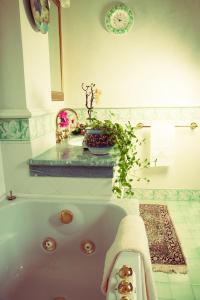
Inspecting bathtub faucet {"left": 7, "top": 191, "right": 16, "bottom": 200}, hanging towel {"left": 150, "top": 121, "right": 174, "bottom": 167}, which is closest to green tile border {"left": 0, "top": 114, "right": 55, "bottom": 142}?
bathtub faucet {"left": 7, "top": 191, "right": 16, "bottom": 200}

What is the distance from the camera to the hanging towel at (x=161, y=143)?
241cm

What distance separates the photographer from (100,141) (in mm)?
1392

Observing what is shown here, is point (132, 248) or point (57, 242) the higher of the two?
point (132, 248)

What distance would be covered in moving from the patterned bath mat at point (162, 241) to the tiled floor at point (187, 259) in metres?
0.04

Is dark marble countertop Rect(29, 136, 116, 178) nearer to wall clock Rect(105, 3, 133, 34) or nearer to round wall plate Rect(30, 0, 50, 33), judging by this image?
round wall plate Rect(30, 0, 50, 33)

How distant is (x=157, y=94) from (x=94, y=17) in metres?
0.98

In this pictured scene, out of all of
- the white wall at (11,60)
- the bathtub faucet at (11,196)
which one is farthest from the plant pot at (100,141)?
the bathtub faucet at (11,196)

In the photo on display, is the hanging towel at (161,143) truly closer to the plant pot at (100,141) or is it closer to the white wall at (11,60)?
the plant pot at (100,141)

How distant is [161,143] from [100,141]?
121 centimetres

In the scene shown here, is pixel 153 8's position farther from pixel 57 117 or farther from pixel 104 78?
pixel 57 117

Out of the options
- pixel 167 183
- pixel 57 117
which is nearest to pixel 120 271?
pixel 57 117

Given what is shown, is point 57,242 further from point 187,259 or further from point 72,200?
point 187,259

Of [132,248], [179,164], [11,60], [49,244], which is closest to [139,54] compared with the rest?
[179,164]

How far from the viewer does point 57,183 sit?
1.39 meters
